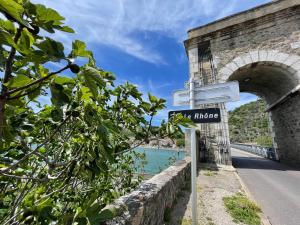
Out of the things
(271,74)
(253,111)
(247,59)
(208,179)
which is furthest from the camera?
(253,111)

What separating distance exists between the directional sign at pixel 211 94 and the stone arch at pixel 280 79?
300 inches

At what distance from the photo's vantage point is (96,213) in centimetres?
68

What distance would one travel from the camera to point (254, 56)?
31.2 ft

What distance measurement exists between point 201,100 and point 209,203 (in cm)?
239

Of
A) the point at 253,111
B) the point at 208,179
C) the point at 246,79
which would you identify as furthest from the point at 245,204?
the point at 253,111

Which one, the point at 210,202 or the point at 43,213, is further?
the point at 210,202

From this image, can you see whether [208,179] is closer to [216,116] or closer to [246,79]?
[216,116]

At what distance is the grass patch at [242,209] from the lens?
3078 mm

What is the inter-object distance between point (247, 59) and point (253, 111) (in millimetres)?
72288

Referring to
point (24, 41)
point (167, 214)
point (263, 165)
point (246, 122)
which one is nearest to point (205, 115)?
point (167, 214)

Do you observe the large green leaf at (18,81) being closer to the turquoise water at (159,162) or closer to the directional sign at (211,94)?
the directional sign at (211,94)

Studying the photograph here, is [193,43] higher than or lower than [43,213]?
higher

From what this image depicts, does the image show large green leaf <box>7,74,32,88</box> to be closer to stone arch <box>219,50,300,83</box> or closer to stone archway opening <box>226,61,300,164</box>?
stone arch <box>219,50,300,83</box>

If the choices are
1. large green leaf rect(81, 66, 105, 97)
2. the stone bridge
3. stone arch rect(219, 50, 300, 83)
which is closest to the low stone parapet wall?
large green leaf rect(81, 66, 105, 97)
